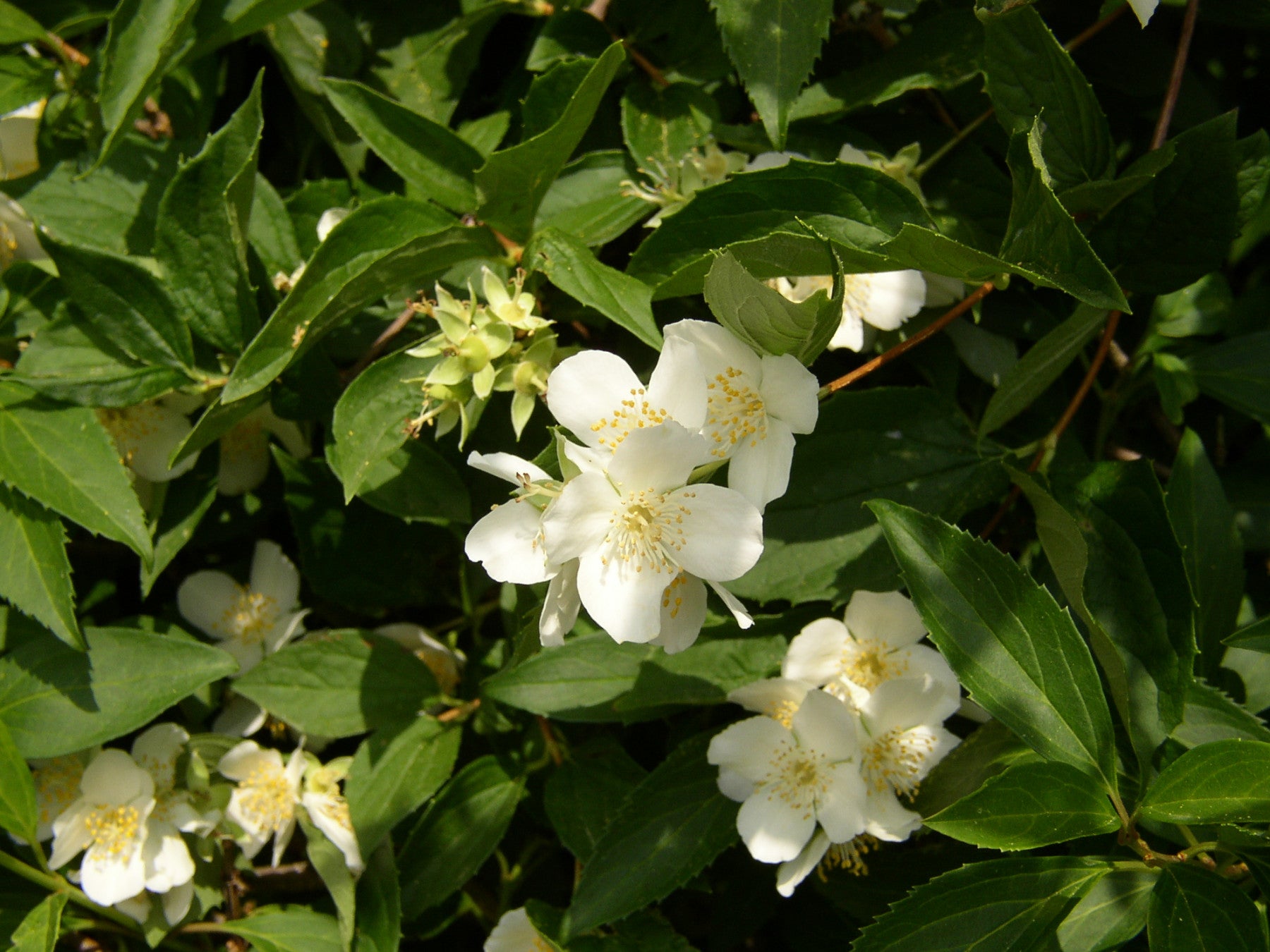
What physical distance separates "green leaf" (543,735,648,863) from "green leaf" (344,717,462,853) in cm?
18

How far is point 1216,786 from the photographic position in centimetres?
108

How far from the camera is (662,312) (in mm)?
1507

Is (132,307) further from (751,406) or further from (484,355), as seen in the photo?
(751,406)

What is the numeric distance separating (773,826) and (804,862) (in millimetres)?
74

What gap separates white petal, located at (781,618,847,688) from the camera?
1.36 metres

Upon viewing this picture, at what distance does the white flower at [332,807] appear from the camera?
151 centimetres

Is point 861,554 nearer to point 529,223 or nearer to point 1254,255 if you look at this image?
point 529,223

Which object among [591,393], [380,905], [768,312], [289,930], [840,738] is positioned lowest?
[289,930]

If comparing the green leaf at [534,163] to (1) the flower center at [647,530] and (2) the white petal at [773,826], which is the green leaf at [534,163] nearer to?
(1) the flower center at [647,530]

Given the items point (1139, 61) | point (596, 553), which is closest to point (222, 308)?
point (596, 553)

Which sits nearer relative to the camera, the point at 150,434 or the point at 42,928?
the point at 42,928

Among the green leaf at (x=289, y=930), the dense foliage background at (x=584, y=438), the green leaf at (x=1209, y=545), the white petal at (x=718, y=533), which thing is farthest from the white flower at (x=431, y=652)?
the green leaf at (x=1209, y=545)

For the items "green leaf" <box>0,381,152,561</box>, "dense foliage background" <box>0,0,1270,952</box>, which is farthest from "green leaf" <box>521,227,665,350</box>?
"green leaf" <box>0,381,152,561</box>

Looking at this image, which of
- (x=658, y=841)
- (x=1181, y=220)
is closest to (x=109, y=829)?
(x=658, y=841)
